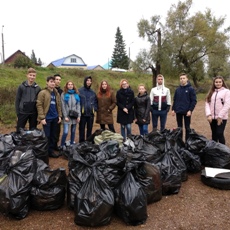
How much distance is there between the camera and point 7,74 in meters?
17.4

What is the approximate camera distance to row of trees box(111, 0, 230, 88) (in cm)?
2108

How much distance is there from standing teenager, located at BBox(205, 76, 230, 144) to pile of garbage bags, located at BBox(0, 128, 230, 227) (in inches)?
48.6

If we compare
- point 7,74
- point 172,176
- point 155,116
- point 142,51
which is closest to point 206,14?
point 142,51

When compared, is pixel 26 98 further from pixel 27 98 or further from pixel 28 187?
pixel 28 187

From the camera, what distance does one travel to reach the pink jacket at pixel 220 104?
4.35 m

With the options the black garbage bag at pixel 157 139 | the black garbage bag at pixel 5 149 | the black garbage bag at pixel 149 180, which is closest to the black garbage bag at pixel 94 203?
the black garbage bag at pixel 149 180

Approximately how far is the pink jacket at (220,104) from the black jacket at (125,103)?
155cm

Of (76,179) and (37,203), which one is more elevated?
(76,179)

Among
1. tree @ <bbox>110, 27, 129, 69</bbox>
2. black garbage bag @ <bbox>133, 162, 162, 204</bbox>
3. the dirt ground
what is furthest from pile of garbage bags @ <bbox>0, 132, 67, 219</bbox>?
tree @ <bbox>110, 27, 129, 69</bbox>

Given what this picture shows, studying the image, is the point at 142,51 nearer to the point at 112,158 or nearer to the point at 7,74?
the point at 7,74

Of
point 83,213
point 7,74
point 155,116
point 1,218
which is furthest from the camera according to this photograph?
point 7,74

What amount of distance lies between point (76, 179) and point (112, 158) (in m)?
0.51

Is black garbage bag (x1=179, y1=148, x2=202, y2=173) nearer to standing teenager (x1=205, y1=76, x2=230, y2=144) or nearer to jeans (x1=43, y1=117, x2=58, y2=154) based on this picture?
standing teenager (x1=205, y1=76, x2=230, y2=144)

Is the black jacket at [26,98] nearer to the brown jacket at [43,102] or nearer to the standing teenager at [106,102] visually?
the brown jacket at [43,102]
